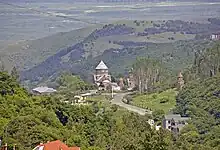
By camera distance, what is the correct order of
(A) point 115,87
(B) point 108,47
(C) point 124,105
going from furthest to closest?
(B) point 108,47
(A) point 115,87
(C) point 124,105

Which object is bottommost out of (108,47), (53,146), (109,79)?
(108,47)

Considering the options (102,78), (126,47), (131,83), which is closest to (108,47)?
(126,47)

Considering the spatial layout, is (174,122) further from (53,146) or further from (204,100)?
(53,146)

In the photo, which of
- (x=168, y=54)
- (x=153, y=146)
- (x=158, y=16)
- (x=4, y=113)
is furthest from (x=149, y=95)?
(x=158, y=16)

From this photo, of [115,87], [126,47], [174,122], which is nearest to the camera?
[174,122]

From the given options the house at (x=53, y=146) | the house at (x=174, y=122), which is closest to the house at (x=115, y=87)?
the house at (x=174, y=122)

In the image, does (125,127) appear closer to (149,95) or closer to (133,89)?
(149,95)

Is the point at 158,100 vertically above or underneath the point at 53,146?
underneath
